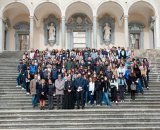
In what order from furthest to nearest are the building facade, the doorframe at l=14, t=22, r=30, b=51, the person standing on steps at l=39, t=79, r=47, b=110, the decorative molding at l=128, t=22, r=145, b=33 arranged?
the doorframe at l=14, t=22, r=30, b=51 → the decorative molding at l=128, t=22, r=145, b=33 → the building facade → the person standing on steps at l=39, t=79, r=47, b=110

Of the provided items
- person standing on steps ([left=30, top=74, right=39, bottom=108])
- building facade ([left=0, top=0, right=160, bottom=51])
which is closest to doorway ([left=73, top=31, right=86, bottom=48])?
building facade ([left=0, top=0, right=160, bottom=51])

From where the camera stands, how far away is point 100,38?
3003cm

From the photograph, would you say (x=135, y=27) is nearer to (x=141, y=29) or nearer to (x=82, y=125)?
(x=141, y=29)

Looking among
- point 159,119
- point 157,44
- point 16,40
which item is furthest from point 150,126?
point 16,40

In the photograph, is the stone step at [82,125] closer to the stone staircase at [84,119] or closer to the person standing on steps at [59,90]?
the stone staircase at [84,119]

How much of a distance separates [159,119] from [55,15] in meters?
19.0

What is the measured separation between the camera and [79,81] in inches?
574

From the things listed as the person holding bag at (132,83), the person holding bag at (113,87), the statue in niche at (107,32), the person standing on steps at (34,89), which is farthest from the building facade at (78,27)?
the person standing on steps at (34,89)

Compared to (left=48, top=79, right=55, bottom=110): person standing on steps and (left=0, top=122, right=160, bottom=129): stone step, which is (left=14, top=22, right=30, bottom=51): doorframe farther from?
(left=0, top=122, right=160, bottom=129): stone step

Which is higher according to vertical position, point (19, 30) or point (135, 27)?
point (135, 27)

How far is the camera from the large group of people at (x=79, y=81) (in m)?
14.5

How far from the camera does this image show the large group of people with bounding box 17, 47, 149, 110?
14.5 meters

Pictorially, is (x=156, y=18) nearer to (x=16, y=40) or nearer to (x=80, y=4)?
(x=80, y=4)

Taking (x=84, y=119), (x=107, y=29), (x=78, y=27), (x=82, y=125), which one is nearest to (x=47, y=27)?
(x=78, y=27)
